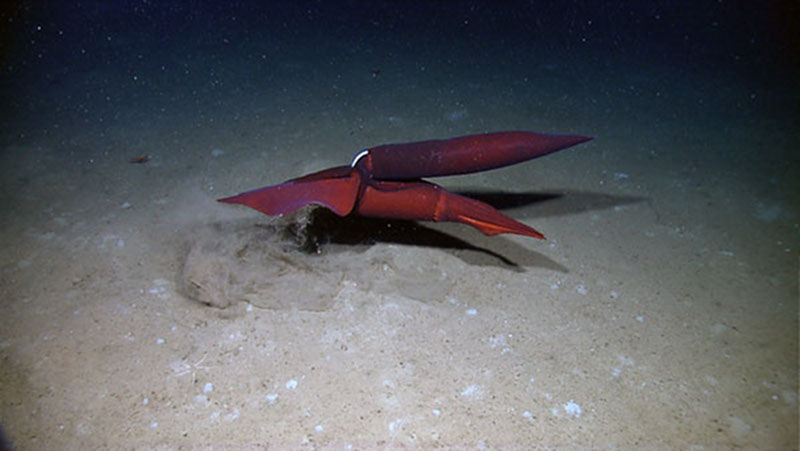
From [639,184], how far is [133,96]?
5.57 meters

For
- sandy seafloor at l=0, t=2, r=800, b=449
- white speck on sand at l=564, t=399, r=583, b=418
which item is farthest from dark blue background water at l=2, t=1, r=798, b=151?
white speck on sand at l=564, t=399, r=583, b=418

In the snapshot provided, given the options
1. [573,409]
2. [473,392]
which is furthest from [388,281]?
[573,409]

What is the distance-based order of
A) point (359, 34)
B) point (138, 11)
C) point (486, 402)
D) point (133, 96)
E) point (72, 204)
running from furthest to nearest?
point (138, 11) → point (359, 34) → point (133, 96) → point (72, 204) → point (486, 402)

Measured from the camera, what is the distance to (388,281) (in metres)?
2.49

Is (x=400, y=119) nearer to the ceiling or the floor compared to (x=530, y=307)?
nearer to the ceiling

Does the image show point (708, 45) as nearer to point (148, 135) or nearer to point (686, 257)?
point (686, 257)

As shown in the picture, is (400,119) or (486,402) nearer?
(486,402)

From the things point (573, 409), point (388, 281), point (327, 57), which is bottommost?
point (573, 409)

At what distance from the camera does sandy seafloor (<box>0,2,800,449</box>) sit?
1799 millimetres

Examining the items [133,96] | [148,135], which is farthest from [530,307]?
[133,96]

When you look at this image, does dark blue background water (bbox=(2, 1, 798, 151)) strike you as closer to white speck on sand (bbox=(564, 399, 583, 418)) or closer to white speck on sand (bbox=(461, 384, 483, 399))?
white speck on sand (bbox=(461, 384, 483, 399))

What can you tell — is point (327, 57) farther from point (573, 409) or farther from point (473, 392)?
point (573, 409)

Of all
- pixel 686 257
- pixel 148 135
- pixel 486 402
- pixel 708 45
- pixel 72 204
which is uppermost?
pixel 708 45

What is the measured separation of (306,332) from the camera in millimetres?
2150
